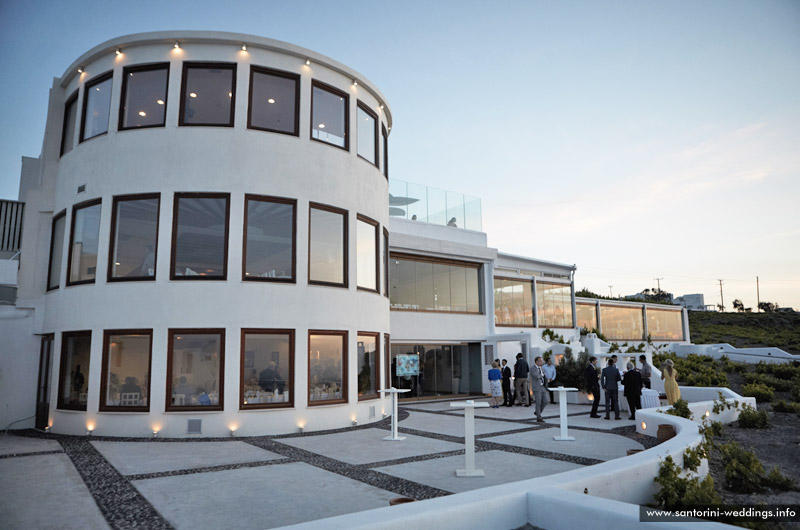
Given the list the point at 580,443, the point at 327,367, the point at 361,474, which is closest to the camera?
the point at 361,474

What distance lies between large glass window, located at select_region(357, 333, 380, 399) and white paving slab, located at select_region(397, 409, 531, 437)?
3.99 ft

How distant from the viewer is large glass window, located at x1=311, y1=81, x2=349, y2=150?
13.8 m

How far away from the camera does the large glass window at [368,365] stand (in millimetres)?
13898

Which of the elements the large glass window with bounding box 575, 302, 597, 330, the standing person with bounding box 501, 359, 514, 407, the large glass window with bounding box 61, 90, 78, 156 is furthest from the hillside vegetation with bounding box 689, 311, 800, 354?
the large glass window with bounding box 61, 90, 78, 156

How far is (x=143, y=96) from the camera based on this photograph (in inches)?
507

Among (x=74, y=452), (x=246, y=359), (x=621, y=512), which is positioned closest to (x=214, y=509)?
(x=621, y=512)

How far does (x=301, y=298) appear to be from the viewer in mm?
12688

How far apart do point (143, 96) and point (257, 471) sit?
385 inches

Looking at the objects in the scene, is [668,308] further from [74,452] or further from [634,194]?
[74,452]

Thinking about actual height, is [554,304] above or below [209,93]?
below

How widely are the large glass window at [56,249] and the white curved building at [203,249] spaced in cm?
7

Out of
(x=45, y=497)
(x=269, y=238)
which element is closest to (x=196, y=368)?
(x=269, y=238)

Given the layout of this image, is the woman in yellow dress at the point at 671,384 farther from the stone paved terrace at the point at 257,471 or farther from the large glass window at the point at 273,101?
the large glass window at the point at 273,101

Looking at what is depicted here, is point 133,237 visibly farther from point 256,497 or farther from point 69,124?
point 256,497
